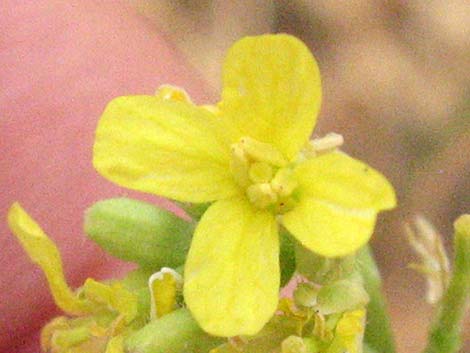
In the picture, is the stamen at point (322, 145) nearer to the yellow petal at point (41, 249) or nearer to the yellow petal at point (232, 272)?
the yellow petal at point (232, 272)

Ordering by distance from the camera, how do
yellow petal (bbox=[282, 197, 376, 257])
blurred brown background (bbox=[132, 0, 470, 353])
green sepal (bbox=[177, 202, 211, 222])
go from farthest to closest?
blurred brown background (bbox=[132, 0, 470, 353]) → green sepal (bbox=[177, 202, 211, 222]) → yellow petal (bbox=[282, 197, 376, 257])

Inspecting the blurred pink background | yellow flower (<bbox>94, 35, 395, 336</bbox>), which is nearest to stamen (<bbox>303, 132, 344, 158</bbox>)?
yellow flower (<bbox>94, 35, 395, 336</bbox>)

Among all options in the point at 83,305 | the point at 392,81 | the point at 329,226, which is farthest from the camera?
the point at 392,81

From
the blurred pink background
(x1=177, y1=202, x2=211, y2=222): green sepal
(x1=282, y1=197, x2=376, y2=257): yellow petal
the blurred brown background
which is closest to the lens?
(x1=282, y1=197, x2=376, y2=257): yellow petal

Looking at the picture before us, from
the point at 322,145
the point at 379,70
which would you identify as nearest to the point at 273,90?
the point at 322,145

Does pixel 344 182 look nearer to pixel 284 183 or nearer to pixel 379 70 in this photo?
pixel 284 183

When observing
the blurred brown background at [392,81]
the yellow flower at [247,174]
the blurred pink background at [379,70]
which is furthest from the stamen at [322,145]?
the blurred brown background at [392,81]

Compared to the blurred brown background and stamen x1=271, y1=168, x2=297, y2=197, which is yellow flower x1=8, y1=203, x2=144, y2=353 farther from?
the blurred brown background
